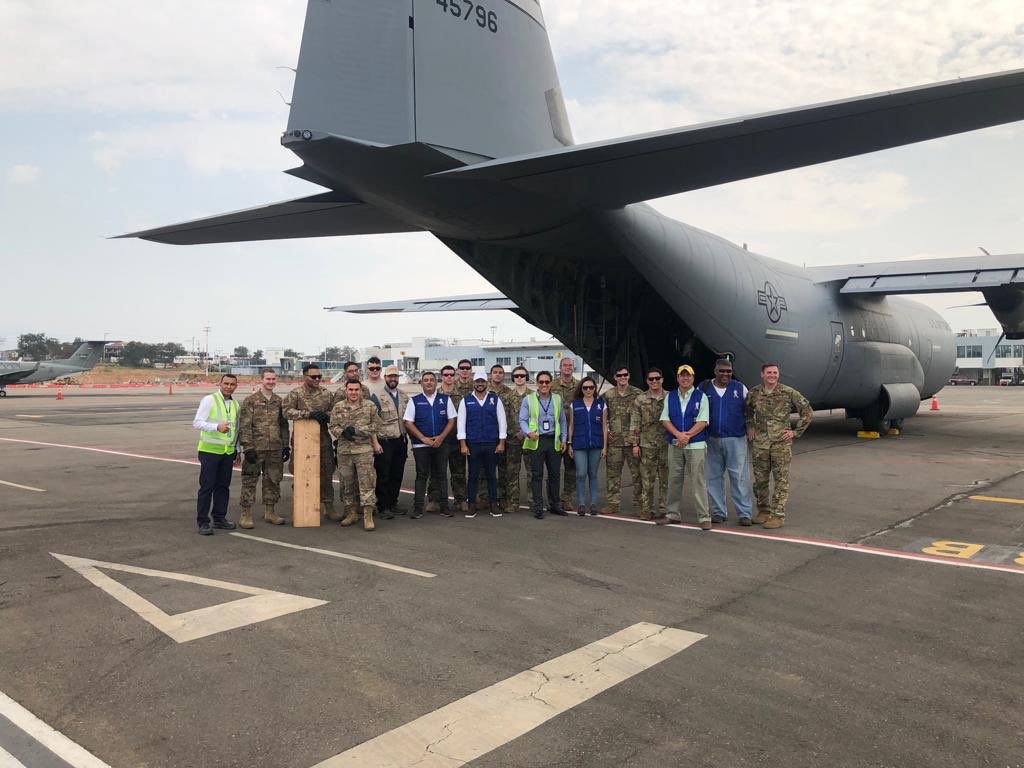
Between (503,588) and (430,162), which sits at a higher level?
(430,162)

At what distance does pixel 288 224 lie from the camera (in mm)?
9430

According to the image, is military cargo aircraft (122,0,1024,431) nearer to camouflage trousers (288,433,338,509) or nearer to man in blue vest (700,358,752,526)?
man in blue vest (700,358,752,526)

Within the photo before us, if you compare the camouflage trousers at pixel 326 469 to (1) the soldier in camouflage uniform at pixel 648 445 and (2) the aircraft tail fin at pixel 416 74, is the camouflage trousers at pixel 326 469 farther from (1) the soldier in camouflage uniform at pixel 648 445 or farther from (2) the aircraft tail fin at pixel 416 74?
(1) the soldier in camouflage uniform at pixel 648 445

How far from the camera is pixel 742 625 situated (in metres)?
4.53

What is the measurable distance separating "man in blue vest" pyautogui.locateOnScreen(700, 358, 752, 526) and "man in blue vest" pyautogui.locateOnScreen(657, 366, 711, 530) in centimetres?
23

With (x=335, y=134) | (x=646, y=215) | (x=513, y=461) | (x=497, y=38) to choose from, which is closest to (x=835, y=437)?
(x=646, y=215)

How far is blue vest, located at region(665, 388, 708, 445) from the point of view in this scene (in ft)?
24.8

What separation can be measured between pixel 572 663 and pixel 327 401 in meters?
4.81

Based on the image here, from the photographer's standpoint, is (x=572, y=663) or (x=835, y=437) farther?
(x=835, y=437)

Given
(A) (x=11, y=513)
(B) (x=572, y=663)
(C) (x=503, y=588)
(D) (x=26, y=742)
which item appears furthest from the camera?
(A) (x=11, y=513)

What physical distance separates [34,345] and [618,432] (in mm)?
116128

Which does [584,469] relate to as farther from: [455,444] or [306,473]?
[306,473]

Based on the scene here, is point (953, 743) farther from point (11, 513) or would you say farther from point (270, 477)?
point (11, 513)

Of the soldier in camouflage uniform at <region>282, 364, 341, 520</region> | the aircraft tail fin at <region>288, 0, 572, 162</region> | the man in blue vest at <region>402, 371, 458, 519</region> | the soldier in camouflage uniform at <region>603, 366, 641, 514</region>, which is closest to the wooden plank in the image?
Answer: the soldier in camouflage uniform at <region>282, 364, 341, 520</region>
